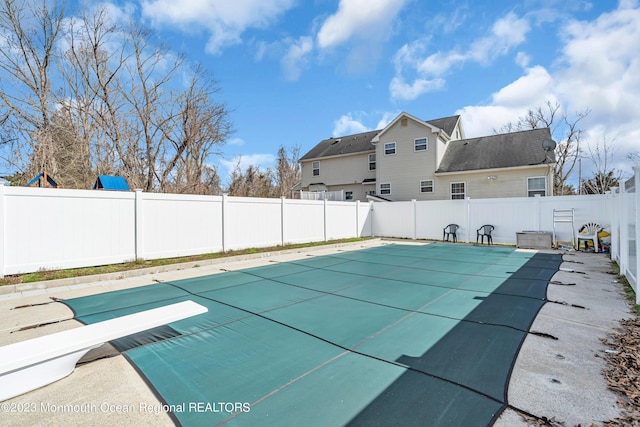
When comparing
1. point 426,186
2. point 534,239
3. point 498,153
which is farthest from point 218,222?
point 498,153

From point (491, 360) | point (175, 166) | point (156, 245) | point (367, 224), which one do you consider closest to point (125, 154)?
point (175, 166)

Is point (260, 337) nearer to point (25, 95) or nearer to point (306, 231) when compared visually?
point (306, 231)

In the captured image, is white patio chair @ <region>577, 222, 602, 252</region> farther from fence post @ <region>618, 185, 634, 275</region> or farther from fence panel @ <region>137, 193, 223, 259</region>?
fence panel @ <region>137, 193, 223, 259</region>

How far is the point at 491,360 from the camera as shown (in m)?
2.60

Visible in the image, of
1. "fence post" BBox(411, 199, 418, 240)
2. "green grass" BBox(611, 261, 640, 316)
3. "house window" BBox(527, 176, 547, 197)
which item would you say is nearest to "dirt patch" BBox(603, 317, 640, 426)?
"green grass" BBox(611, 261, 640, 316)

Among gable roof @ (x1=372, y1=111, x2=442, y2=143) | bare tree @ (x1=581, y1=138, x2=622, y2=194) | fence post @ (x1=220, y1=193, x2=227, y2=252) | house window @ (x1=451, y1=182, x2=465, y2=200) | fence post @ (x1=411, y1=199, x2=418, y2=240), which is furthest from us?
bare tree @ (x1=581, y1=138, x2=622, y2=194)

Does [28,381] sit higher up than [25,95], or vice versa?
[25,95]

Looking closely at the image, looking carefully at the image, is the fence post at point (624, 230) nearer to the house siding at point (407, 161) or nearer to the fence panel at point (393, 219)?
the fence panel at point (393, 219)

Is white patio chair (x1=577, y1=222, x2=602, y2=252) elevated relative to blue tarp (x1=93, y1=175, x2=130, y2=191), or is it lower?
lower

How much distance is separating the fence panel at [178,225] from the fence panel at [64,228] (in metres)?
0.35

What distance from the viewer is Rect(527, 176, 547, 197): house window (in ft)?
47.8

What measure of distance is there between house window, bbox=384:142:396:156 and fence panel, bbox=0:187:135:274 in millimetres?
14929

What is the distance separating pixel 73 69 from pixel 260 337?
1737 cm

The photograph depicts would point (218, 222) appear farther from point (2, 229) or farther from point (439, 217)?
point (439, 217)
